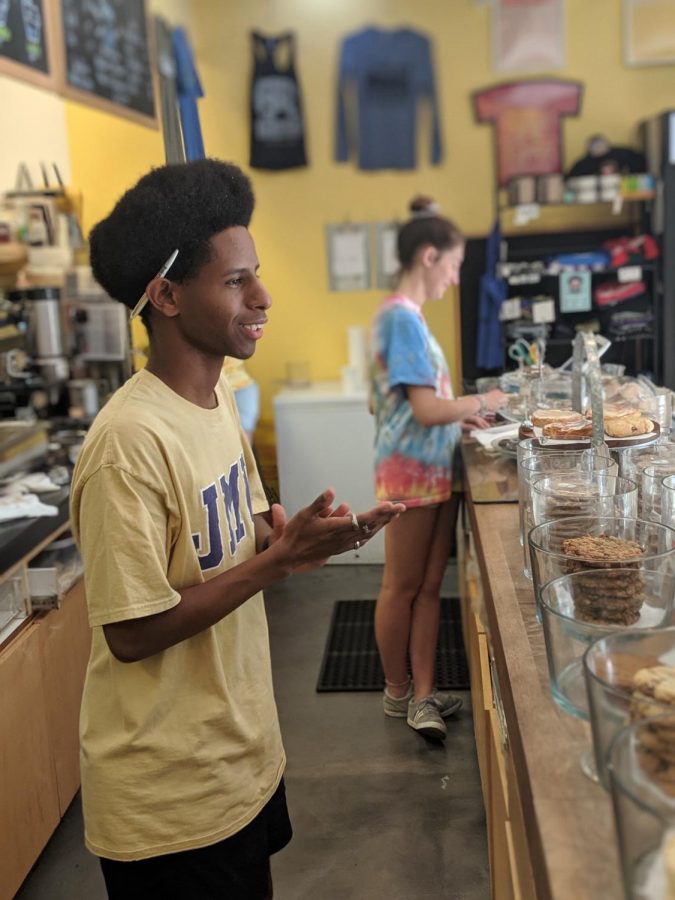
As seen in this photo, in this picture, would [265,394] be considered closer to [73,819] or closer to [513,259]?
[513,259]

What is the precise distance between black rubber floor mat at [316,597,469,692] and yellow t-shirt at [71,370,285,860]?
6.50 feet

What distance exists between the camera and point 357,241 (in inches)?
214

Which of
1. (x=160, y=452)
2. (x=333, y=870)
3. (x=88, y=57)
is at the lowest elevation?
(x=333, y=870)

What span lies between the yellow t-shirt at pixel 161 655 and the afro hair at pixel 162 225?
157 millimetres

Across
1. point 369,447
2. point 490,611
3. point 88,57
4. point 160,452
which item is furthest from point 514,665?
point 369,447

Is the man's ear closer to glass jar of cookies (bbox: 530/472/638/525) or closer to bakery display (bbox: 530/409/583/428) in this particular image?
glass jar of cookies (bbox: 530/472/638/525)

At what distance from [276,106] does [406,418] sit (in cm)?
311

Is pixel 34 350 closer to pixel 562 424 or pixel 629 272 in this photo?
pixel 562 424

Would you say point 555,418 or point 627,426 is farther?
point 555,418

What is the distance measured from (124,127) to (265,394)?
5.62ft

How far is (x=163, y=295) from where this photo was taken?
52.7 inches

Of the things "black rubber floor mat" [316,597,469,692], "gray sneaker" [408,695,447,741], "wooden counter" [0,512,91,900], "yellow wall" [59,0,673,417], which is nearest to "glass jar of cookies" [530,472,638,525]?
"wooden counter" [0,512,91,900]

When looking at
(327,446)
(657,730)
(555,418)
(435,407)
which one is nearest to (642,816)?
(657,730)

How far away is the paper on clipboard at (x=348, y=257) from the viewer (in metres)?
5.42
